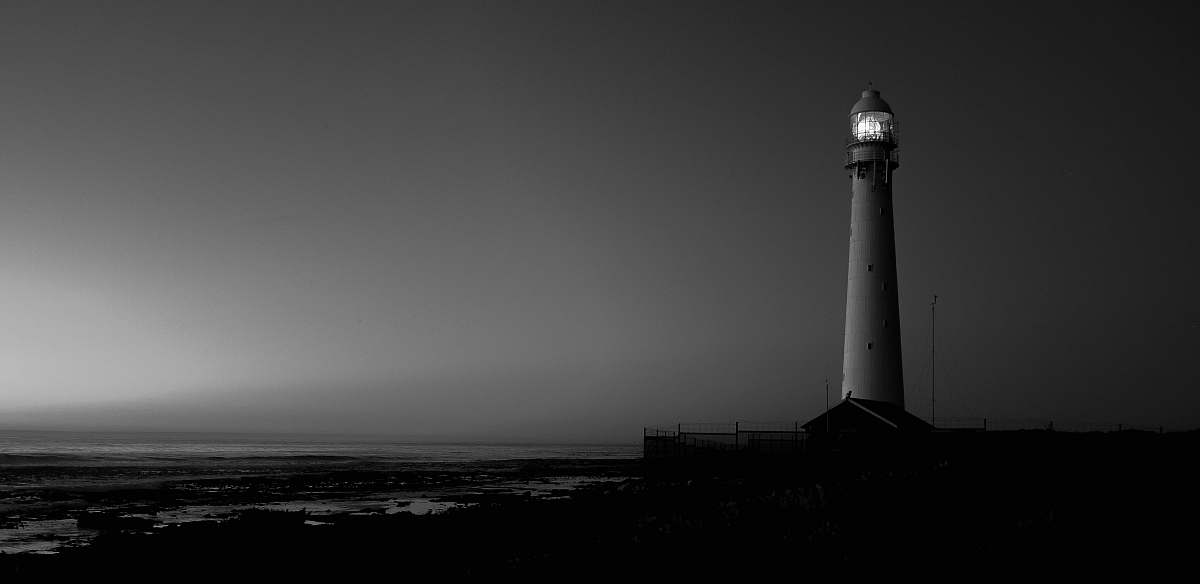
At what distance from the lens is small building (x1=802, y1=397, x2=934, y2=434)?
131ft

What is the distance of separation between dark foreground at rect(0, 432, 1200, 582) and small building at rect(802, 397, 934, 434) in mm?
15872

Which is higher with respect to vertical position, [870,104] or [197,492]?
[870,104]

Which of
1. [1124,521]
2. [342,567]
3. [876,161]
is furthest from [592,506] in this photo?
[876,161]

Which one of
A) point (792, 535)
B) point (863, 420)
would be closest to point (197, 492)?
point (863, 420)

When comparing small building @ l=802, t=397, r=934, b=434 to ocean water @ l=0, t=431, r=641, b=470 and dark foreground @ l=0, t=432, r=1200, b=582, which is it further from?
ocean water @ l=0, t=431, r=641, b=470

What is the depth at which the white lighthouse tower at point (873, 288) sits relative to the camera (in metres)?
44.8

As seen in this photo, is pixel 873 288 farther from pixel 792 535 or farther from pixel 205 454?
pixel 205 454

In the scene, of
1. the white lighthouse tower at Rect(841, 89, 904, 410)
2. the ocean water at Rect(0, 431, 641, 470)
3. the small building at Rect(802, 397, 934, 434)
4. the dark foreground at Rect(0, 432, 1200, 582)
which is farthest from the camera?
the ocean water at Rect(0, 431, 641, 470)

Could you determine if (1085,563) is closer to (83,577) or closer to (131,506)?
(83,577)

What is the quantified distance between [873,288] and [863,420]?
7.89 meters

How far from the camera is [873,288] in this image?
45156mm

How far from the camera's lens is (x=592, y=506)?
83.7ft

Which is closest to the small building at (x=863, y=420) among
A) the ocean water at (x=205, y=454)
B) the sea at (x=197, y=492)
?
the sea at (x=197, y=492)

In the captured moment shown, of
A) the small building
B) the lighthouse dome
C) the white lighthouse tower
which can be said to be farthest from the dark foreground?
the lighthouse dome
